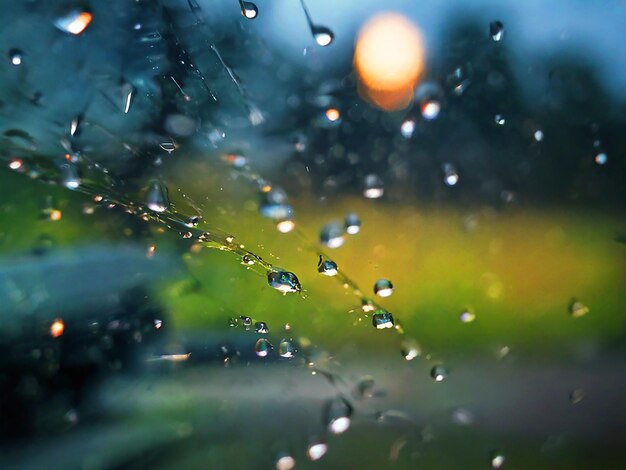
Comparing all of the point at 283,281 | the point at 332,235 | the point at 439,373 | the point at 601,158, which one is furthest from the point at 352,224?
the point at 601,158

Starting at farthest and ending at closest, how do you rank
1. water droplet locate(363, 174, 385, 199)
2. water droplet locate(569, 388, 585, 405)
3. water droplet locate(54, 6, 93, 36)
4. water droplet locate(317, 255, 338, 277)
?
1. water droplet locate(569, 388, 585, 405)
2. water droplet locate(363, 174, 385, 199)
3. water droplet locate(317, 255, 338, 277)
4. water droplet locate(54, 6, 93, 36)

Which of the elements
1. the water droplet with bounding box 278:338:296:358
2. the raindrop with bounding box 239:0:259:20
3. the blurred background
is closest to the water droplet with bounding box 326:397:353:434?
the blurred background

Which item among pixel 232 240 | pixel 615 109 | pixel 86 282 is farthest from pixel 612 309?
pixel 86 282

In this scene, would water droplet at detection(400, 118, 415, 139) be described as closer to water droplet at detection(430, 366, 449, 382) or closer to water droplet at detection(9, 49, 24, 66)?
water droplet at detection(430, 366, 449, 382)

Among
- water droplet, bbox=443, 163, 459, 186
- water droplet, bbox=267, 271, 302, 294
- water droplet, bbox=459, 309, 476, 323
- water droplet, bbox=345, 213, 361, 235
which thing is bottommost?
water droplet, bbox=459, 309, 476, 323

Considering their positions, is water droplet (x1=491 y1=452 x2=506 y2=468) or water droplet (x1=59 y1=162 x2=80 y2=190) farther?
water droplet (x1=491 y1=452 x2=506 y2=468)

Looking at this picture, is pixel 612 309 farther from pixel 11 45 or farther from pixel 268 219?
pixel 11 45

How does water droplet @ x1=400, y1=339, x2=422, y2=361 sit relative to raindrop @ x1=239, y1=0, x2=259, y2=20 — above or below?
below
